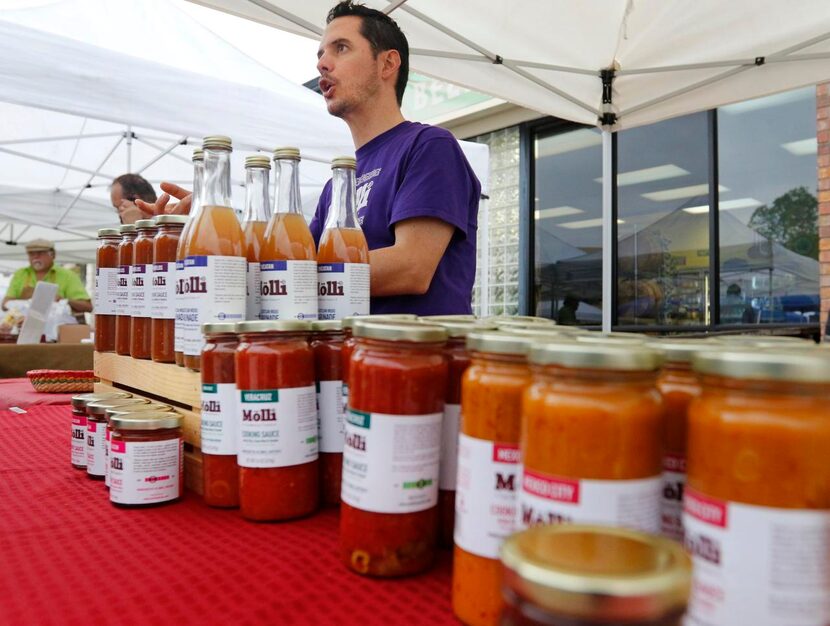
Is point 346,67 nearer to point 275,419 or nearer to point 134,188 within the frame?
point 275,419

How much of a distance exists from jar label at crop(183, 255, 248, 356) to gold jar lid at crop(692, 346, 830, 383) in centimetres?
70

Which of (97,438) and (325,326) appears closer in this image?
(325,326)

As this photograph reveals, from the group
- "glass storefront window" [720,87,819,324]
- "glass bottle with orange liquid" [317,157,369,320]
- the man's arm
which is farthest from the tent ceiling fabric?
"glass storefront window" [720,87,819,324]

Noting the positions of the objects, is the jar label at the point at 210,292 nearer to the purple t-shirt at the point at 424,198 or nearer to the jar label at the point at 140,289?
the jar label at the point at 140,289

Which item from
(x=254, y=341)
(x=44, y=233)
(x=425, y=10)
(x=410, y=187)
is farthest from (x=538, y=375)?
(x=44, y=233)

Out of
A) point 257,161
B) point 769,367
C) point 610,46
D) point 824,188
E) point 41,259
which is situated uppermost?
point 610,46

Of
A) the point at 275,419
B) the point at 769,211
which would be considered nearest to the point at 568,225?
the point at 769,211

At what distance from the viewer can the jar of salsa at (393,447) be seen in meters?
0.62

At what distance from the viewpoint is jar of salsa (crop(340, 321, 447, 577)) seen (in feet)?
2.03

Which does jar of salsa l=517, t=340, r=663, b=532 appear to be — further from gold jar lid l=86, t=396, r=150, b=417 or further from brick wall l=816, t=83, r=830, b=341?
brick wall l=816, t=83, r=830, b=341

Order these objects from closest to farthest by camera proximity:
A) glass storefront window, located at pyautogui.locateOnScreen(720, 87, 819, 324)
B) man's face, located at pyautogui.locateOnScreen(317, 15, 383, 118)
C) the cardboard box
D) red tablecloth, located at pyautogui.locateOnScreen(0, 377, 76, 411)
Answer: man's face, located at pyautogui.locateOnScreen(317, 15, 383, 118), red tablecloth, located at pyautogui.locateOnScreen(0, 377, 76, 411), the cardboard box, glass storefront window, located at pyautogui.locateOnScreen(720, 87, 819, 324)

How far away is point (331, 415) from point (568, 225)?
4.96m

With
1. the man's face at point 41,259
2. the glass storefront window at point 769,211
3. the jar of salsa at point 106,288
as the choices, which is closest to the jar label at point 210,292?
the jar of salsa at point 106,288

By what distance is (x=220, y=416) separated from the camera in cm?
87
